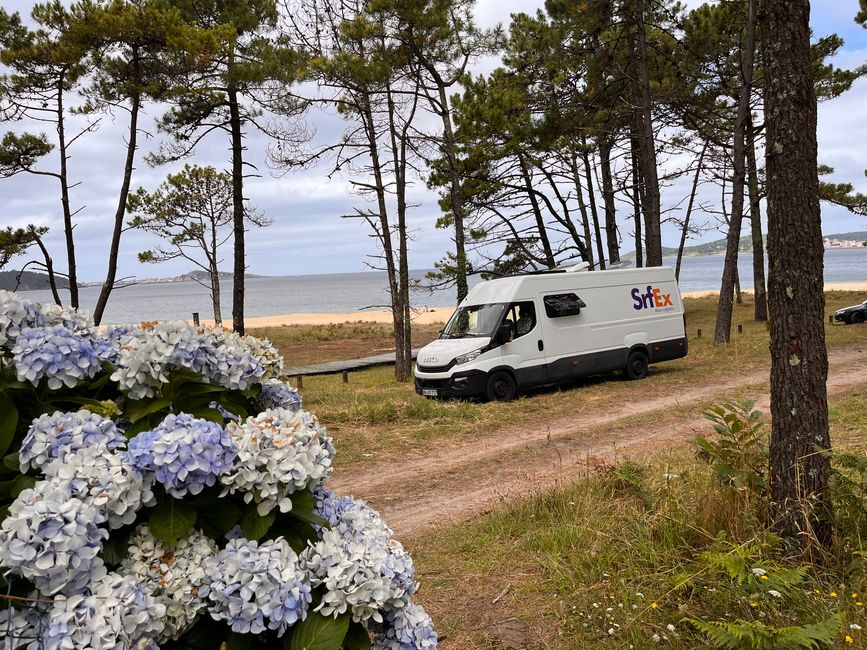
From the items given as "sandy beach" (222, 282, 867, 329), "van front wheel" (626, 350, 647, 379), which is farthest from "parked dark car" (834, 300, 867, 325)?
"sandy beach" (222, 282, 867, 329)

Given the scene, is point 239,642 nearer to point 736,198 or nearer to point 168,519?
point 168,519

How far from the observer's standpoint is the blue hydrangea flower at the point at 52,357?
2.05m

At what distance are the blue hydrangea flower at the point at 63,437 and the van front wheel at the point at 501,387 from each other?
11.2 meters

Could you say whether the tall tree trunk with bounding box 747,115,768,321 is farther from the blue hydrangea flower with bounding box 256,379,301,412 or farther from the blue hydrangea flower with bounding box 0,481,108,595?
the blue hydrangea flower with bounding box 0,481,108,595

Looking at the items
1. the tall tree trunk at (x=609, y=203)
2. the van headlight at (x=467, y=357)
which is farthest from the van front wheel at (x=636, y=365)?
the tall tree trunk at (x=609, y=203)

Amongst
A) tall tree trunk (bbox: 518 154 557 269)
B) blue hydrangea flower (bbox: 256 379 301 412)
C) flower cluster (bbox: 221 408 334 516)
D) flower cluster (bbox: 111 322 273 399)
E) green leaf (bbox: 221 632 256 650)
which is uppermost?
tall tree trunk (bbox: 518 154 557 269)

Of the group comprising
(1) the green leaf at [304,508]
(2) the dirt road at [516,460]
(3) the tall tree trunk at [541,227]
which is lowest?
(2) the dirt road at [516,460]

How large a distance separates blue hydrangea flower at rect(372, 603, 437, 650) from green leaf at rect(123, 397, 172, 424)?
3.26ft

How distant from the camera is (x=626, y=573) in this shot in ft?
13.4

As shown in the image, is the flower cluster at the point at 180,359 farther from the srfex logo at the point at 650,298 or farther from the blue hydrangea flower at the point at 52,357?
the srfex logo at the point at 650,298

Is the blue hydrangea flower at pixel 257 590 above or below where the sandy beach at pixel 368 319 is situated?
above

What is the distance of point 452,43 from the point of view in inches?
789

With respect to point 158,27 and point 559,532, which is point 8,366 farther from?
point 158,27

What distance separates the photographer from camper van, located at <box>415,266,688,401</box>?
13.0m
